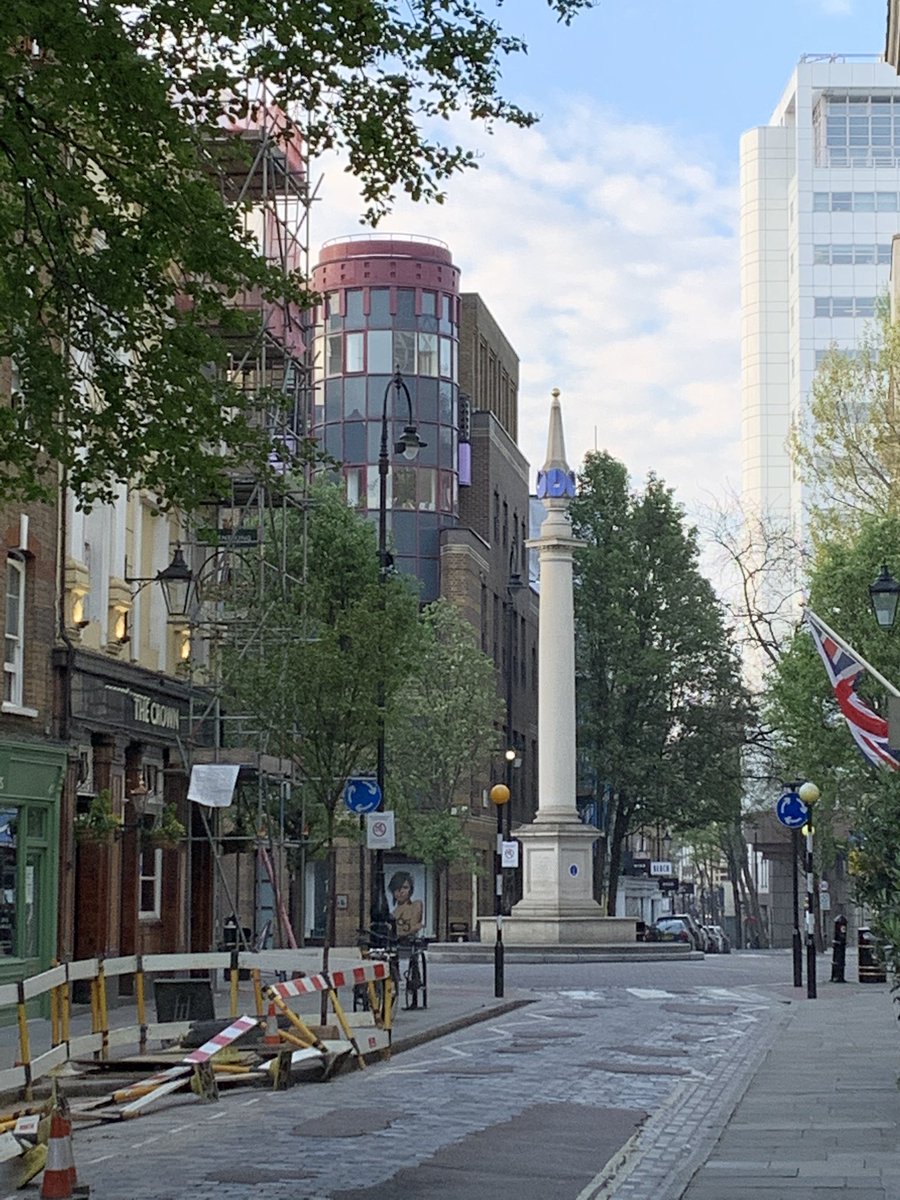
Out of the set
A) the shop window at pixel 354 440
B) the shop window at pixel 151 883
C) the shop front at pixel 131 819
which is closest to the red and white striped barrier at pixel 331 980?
the shop front at pixel 131 819

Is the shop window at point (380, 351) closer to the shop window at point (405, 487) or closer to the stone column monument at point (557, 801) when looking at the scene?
the shop window at point (405, 487)

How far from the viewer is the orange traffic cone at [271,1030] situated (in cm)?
2106

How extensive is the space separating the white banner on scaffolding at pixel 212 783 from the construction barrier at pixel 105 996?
26.4ft

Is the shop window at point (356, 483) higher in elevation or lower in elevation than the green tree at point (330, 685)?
higher

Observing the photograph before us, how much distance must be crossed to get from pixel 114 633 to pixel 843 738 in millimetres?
23790

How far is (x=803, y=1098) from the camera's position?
17.6 meters

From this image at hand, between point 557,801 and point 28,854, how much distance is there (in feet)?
96.1

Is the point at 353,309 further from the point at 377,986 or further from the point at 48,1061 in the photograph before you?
the point at 48,1061

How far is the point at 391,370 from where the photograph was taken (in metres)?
80.0

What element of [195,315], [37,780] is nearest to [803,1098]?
[195,315]

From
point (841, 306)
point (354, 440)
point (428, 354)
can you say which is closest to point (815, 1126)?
point (354, 440)

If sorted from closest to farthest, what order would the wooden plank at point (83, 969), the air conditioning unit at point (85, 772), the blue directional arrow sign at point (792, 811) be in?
the wooden plank at point (83, 969), the air conditioning unit at point (85, 772), the blue directional arrow sign at point (792, 811)

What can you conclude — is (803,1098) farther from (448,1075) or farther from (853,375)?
(853,375)

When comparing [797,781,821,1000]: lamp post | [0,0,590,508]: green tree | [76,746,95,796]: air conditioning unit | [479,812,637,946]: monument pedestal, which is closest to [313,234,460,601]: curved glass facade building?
[479,812,637,946]: monument pedestal
